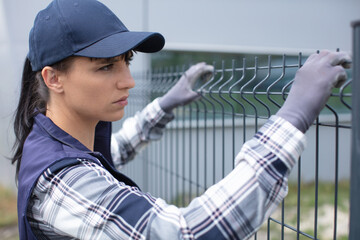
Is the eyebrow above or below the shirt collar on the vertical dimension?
above

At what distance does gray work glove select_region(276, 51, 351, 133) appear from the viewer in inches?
41.8

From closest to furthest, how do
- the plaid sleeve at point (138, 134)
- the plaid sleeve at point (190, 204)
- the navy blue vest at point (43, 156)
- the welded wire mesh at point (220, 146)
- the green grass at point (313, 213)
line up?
the plaid sleeve at point (190, 204), the navy blue vest at point (43, 156), the welded wire mesh at point (220, 146), the plaid sleeve at point (138, 134), the green grass at point (313, 213)

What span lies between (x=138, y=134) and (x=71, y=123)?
0.80 meters

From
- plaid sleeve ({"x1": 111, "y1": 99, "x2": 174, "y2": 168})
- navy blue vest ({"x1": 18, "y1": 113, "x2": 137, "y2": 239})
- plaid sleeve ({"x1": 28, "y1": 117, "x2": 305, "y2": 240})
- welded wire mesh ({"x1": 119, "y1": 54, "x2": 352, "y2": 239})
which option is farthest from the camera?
plaid sleeve ({"x1": 111, "y1": 99, "x2": 174, "y2": 168})

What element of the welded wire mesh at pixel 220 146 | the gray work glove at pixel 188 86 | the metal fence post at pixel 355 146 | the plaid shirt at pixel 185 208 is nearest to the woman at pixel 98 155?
the plaid shirt at pixel 185 208

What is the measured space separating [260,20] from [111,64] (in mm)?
4879

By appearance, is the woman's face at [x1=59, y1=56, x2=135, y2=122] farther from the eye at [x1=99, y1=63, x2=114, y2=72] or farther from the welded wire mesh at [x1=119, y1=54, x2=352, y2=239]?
the welded wire mesh at [x1=119, y1=54, x2=352, y2=239]

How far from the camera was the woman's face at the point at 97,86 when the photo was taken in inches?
49.9

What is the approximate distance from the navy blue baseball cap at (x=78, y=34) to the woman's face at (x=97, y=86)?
5 cm

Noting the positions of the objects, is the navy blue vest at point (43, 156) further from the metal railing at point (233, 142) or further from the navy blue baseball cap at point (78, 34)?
the metal railing at point (233, 142)

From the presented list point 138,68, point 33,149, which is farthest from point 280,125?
point 138,68

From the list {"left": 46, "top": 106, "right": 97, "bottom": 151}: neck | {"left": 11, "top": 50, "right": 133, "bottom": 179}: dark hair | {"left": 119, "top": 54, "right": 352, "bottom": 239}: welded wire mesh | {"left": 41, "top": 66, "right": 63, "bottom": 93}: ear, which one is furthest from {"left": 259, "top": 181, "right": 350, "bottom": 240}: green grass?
{"left": 41, "top": 66, "right": 63, "bottom": 93}: ear

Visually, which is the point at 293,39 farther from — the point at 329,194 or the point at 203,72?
the point at 203,72

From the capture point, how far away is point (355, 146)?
2.93 feet
